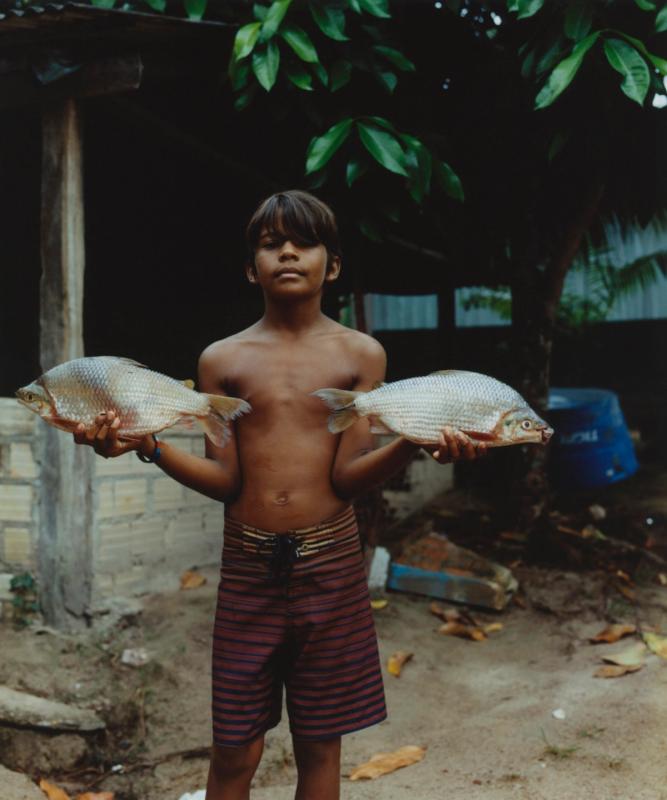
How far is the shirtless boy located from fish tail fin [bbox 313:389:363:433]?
0.49 feet

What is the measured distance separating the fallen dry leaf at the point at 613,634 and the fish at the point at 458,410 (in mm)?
2949

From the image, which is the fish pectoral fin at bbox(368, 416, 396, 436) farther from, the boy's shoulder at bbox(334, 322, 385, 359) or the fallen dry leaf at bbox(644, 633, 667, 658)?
the fallen dry leaf at bbox(644, 633, 667, 658)

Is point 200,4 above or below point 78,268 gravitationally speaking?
above

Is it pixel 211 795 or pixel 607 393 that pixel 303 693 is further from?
pixel 607 393

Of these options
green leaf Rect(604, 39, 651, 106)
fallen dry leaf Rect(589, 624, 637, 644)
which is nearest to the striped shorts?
green leaf Rect(604, 39, 651, 106)

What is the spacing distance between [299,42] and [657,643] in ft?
12.1

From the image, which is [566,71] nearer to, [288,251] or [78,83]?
[288,251]

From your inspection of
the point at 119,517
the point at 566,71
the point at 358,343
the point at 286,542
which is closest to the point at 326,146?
the point at 566,71

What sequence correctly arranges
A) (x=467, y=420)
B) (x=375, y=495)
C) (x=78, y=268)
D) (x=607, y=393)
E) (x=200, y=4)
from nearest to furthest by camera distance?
(x=467, y=420) → (x=200, y=4) → (x=78, y=268) → (x=375, y=495) → (x=607, y=393)

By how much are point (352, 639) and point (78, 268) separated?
9.49ft

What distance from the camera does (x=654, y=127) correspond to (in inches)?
188

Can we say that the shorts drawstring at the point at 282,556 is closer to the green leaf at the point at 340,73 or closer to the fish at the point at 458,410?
the fish at the point at 458,410

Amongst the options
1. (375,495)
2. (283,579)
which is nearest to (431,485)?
(375,495)

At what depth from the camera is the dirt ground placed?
2.98 metres
